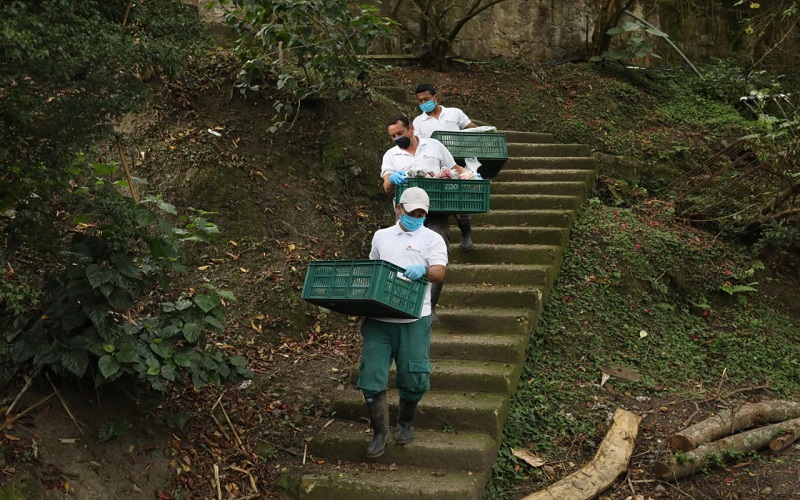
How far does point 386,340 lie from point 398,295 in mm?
497

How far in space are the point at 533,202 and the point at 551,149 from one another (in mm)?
2021

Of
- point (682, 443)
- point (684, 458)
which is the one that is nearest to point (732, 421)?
point (682, 443)

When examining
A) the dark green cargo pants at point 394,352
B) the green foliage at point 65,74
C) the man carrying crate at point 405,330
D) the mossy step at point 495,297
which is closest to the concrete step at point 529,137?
the mossy step at point 495,297

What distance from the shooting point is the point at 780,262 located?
10070 millimetres

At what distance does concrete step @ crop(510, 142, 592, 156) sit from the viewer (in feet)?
38.1

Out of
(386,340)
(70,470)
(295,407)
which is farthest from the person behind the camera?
(295,407)

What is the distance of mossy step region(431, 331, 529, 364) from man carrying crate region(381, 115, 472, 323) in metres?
0.33

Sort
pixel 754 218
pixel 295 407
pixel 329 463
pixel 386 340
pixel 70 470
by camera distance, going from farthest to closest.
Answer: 1. pixel 754 218
2. pixel 295 407
3. pixel 329 463
4. pixel 386 340
5. pixel 70 470

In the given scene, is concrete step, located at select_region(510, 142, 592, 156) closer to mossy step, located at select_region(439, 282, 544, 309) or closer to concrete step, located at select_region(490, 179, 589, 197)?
concrete step, located at select_region(490, 179, 589, 197)

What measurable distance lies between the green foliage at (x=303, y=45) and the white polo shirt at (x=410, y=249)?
13.4 feet

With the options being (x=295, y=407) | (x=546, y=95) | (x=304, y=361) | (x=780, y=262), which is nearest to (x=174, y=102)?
(x=304, y=361)

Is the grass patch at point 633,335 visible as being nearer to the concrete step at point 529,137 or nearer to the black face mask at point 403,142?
the concrete step at point 529,137

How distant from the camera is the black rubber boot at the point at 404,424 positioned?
20.1ft

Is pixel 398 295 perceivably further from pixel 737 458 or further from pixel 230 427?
pixel 737 458
